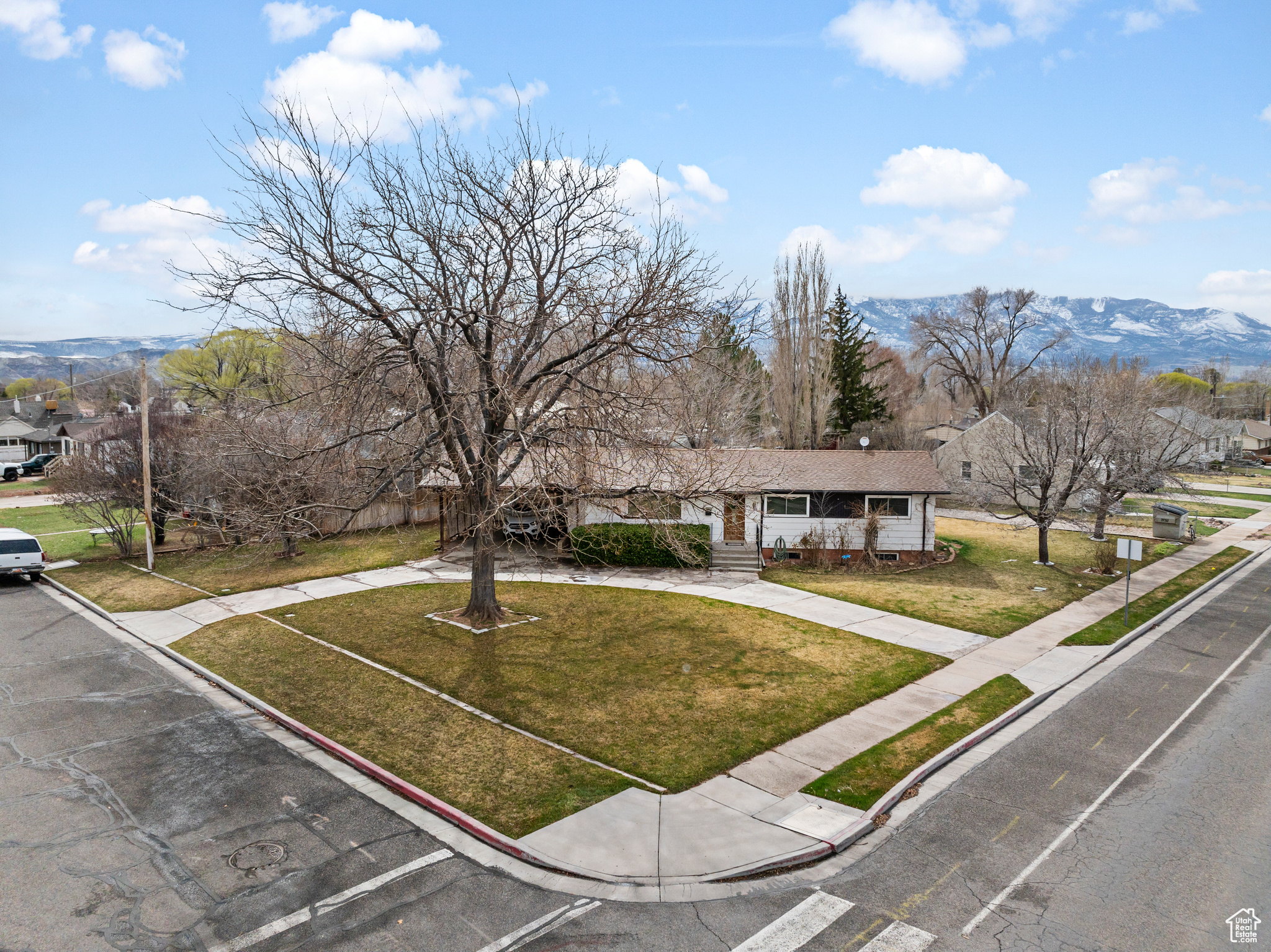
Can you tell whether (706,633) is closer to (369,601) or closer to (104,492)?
(369,601)

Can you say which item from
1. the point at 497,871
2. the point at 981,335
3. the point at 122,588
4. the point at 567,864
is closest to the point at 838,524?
the point at 567,864

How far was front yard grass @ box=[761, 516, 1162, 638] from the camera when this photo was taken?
18.6 meters

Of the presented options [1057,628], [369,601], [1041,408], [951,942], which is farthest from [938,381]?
[951,942]

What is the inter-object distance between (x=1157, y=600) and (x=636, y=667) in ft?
51.5

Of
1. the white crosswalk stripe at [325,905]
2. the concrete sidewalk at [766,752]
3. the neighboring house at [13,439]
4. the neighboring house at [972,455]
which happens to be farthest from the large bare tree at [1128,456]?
the neighboring house at [13,439]

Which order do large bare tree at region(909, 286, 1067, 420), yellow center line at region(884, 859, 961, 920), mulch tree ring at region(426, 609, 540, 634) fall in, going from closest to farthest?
yellow center line at region(884, 859, 961, 920) < mulch tree ring at region(426, 609, 540, 634) < large bare tree at region(909, 286, 1067, 420)

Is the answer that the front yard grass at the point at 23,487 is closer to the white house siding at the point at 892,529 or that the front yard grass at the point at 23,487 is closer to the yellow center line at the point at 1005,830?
the white house siding at the point at 892,529

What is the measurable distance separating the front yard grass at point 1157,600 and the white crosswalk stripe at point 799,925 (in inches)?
467

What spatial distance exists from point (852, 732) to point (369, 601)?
1295cm

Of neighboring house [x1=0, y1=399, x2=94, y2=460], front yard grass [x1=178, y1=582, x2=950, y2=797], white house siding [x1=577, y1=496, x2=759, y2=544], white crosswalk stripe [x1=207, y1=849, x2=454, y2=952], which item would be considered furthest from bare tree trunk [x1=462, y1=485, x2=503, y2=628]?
neighboring house [x1=0, y1=399, x2=94, y2=460]

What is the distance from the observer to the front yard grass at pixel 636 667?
11383 millimetres

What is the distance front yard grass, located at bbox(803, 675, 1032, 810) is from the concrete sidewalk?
20cm

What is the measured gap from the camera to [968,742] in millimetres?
11219

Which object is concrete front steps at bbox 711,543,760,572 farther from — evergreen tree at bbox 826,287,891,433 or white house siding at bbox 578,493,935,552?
evergreen tree at bbox 826,287,891,433
